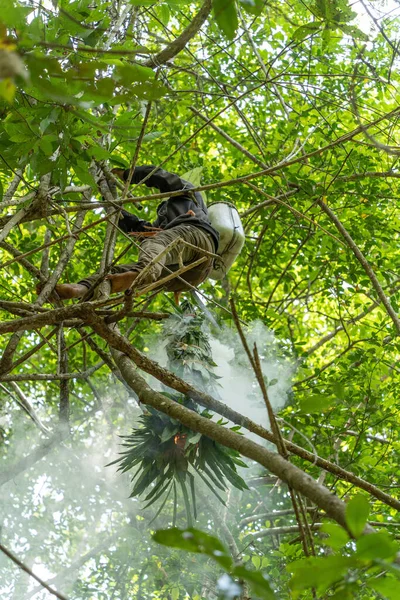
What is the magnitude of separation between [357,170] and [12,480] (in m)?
3.02

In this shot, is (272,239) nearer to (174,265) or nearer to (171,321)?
(174,265)

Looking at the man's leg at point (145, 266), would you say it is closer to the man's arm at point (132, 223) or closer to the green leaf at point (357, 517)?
the man's arm at point (132, 223)

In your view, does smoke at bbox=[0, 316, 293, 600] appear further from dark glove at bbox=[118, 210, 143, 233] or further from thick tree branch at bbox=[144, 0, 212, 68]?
thick tree branch at bbox=[144, 0, 212, 68]

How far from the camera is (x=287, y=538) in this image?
15.2 feet

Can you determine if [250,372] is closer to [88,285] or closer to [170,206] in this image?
[170,206]

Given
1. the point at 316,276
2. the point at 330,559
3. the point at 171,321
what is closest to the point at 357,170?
the point at 316,276

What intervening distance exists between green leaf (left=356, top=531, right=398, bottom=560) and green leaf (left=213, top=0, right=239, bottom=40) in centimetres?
69

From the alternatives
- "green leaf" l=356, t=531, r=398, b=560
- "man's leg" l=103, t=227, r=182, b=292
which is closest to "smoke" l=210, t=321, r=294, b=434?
"man's leg" l=103, t=227, r=182, b=292

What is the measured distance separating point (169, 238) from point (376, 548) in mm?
2426

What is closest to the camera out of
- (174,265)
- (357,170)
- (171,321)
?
(171,321)

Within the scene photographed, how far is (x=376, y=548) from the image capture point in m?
0.78

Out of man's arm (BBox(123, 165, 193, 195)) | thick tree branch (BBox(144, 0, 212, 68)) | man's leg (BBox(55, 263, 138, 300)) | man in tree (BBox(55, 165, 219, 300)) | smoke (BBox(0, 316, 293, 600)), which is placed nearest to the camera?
thick tree branch (BBox(144, 0, 212, 68))

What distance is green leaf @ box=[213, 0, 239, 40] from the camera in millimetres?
920

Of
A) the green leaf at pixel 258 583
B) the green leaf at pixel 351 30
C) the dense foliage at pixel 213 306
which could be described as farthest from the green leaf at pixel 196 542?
the green leaf at pixel 351 30
